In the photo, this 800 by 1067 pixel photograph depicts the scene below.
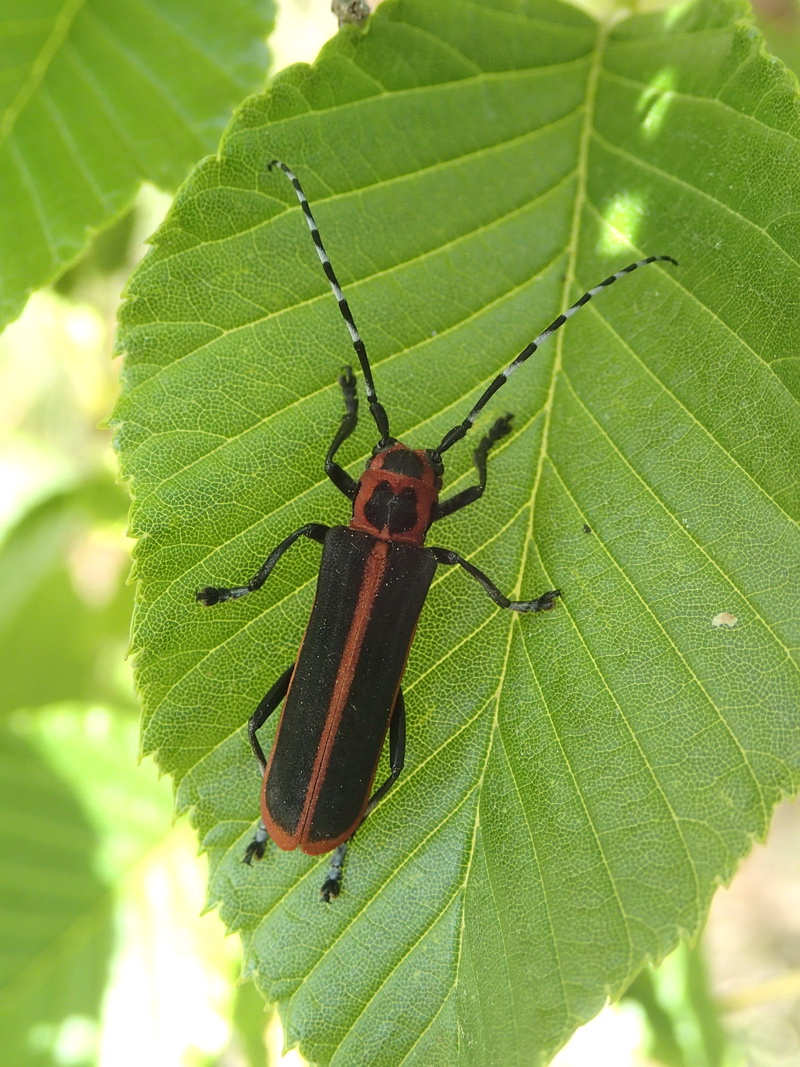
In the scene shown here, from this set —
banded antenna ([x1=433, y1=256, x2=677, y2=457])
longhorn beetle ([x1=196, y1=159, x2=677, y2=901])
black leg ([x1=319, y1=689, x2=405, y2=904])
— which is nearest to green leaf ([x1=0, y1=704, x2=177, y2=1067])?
longhorn beetle ([x1=196, y1=159, x2=677, y2=901])

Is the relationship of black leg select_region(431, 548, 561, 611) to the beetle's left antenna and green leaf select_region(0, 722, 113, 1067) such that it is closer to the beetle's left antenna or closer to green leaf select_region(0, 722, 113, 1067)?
the beetle's left antenna

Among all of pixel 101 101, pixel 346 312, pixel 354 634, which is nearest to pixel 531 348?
pixel 346 312

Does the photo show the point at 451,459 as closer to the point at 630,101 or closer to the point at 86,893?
the point at 630,101

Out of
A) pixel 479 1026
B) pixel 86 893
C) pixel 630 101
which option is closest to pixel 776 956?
pixel 86 893

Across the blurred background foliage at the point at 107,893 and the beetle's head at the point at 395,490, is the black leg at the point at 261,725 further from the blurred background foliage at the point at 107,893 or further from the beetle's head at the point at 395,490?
the blurred background foliage at the point at 107,893

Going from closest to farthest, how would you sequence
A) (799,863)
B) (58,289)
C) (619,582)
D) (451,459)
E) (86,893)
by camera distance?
(619,582) < (451,459) < (58,289) < (86,893) < (799,863)
